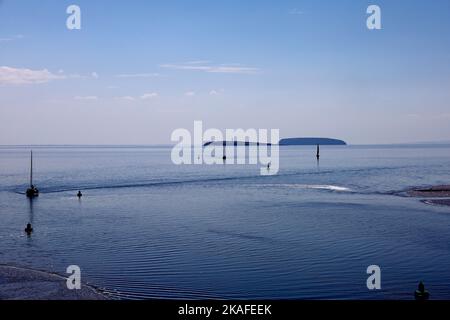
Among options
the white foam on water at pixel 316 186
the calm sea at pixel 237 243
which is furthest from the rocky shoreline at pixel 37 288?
the white foam on water at pixel 316 186

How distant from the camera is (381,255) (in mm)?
25609

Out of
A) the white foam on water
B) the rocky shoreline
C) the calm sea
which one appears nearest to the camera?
the rocky shoreline

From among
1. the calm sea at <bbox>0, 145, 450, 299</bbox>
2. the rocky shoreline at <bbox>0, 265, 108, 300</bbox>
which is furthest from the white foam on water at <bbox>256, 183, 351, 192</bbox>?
the rocky shoreline at <bbox>0, 265, 108, 300</bbox>

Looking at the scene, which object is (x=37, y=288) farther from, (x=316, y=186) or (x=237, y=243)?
(x=316, y=186)

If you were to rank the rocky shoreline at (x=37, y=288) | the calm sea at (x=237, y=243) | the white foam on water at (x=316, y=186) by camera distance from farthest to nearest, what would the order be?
the white foam on water at (x=316, y=186)
the calm sea at (x=237, y=243)
the rocky shoreline at (x=37, y=288)

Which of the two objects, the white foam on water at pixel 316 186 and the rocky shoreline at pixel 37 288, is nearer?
the rocky shoreline at pixel 37 288

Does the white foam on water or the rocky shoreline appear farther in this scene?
the white foam on water

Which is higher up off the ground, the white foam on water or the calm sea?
the white foam on water

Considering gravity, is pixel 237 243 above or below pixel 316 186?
below

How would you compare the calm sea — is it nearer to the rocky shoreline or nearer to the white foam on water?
the rocky shoreline

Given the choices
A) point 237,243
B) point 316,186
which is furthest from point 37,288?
point 316,186

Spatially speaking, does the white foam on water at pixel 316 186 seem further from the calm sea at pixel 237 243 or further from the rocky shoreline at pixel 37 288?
the rocky shoreline at pixel 37 288

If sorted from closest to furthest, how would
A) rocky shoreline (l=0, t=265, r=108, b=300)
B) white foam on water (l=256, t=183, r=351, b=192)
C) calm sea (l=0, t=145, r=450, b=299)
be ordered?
rocky shoreline (l=0, t=265, r=108, b=300), calm sea (l=0, t=145, r=450, b=299), white foam on water (l=256, t=183, r=351, b=192)
